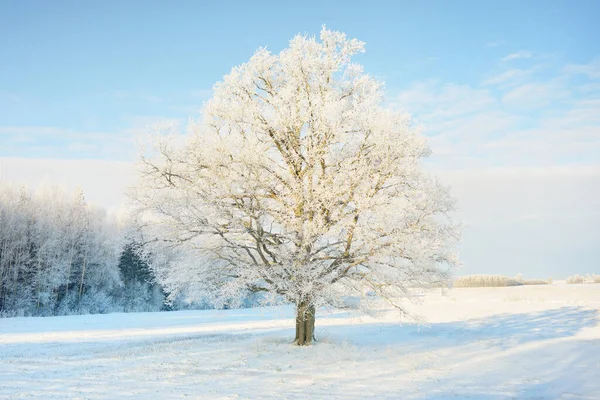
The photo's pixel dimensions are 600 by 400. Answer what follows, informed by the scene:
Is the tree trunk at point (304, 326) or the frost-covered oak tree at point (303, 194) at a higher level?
the frost-covered oak tree at point (303, 194)

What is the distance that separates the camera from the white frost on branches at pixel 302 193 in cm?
1738

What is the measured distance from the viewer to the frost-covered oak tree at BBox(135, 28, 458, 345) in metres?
17.4

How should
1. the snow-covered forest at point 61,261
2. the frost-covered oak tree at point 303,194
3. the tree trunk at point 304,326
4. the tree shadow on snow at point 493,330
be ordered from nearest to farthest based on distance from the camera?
the frost-covered oak tree at point 303,194 → the tree trunk at point 304,326 → the tree shadow on snow at point 493,330 → the snow-covered forest at point 61,261

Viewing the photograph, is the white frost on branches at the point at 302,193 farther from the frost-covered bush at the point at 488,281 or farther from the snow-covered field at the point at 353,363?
the frost-covered bush at the point at 488,281

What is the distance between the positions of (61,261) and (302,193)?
47153mm

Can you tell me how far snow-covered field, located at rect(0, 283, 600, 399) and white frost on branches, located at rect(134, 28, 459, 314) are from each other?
6.50 feet

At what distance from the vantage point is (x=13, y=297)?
1955 inches

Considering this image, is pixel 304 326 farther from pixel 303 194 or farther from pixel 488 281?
pixel 488 281

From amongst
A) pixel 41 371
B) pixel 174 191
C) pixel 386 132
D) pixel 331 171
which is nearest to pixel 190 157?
pixel 174 191

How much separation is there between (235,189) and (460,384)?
10546 millimetres

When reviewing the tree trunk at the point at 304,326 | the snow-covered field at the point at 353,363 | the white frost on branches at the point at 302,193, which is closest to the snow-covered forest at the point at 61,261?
the snow-covered field at the point at 353,363

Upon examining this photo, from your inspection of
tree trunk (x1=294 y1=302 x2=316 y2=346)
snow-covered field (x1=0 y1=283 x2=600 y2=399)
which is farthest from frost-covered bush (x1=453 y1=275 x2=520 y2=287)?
tree trunk (x1=294 y1=302 x2=316 y2=346)

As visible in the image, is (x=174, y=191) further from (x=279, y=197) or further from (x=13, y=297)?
(x=13, y=297)

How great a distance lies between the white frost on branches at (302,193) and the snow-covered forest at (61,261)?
30.3m
